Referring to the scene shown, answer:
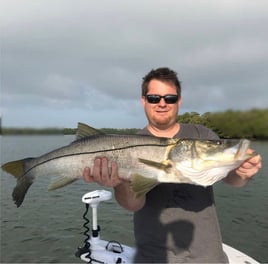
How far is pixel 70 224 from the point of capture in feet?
39.6

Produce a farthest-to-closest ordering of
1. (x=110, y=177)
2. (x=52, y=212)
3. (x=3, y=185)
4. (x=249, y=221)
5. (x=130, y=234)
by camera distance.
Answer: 1. (x=3, y=185)
2. (x=52, y=212)
3. (x=249, y=221)
4. (x=130, y=234)
5. (x=110, y=177)

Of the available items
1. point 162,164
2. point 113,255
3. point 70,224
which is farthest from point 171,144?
point 70,224

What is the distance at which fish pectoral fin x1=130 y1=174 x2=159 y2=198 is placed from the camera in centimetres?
297

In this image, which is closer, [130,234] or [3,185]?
[130,234]

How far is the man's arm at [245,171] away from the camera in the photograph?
9.56 feet

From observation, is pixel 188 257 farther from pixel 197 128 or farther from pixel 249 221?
pixel 249 221

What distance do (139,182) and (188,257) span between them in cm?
83

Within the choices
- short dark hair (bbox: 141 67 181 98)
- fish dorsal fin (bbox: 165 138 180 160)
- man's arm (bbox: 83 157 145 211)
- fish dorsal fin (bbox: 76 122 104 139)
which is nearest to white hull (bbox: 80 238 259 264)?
man's arm (bbox: 83 157 145 211)

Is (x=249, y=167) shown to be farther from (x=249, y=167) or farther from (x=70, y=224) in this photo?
(x=70, y=224)

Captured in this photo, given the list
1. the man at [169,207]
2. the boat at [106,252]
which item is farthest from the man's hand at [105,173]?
the boat at [106,252]

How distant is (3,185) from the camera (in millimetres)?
18547

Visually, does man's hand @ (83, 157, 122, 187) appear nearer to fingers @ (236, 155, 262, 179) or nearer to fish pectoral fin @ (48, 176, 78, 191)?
fish pectoral fin @ (48, 176, 78, 191)

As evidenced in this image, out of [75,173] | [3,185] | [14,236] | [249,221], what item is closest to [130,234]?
[14,236]

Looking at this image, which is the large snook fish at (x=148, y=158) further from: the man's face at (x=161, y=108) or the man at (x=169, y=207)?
the man's face at (x=161, y=108)
